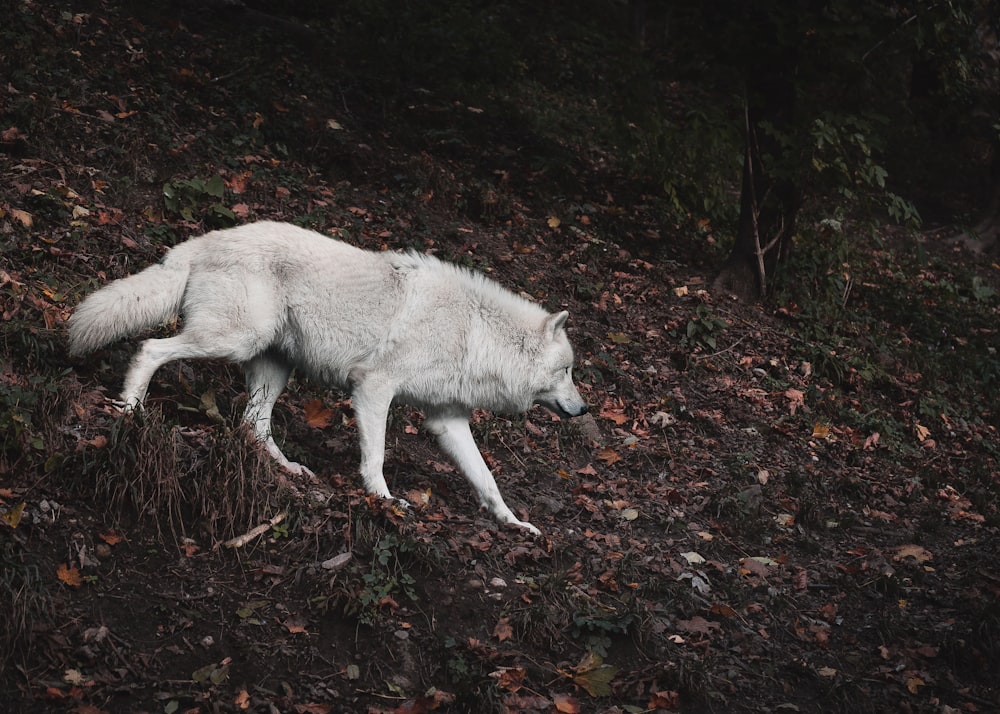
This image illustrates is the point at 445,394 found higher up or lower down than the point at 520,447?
higher up

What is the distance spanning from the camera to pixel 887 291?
1191 centimetres

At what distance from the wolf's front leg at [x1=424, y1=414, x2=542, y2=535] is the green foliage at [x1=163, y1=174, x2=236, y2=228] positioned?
3232 mm

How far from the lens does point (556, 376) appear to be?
6098mm

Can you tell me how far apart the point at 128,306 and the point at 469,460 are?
7.53ft

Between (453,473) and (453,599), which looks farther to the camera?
(453,473)

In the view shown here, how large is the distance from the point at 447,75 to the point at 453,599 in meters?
10.1

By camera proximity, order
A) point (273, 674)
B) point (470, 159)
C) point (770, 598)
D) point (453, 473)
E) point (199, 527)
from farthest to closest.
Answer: point (470, 159) < point (453, 473) < point (770, 598) < point (199, 527) < point (273, 674)

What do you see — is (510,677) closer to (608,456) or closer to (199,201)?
(608,456)

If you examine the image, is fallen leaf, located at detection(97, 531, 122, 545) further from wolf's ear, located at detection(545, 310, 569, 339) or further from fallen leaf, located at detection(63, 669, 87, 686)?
wolf's ear, located at detection(545, 310, 569, 339)

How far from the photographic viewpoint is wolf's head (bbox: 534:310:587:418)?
19.8 ft

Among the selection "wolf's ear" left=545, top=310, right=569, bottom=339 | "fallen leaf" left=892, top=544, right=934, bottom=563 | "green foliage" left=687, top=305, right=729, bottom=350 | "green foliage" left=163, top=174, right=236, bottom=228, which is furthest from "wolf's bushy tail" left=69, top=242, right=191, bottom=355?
"green foliage" left=687, top=305, right=729, bottom=350

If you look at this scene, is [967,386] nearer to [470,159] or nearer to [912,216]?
[912,216]

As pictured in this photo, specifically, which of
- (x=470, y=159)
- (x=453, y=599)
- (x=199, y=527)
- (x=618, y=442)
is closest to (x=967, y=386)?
(x=618, y=442)

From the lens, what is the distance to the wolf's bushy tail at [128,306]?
5.01 m
